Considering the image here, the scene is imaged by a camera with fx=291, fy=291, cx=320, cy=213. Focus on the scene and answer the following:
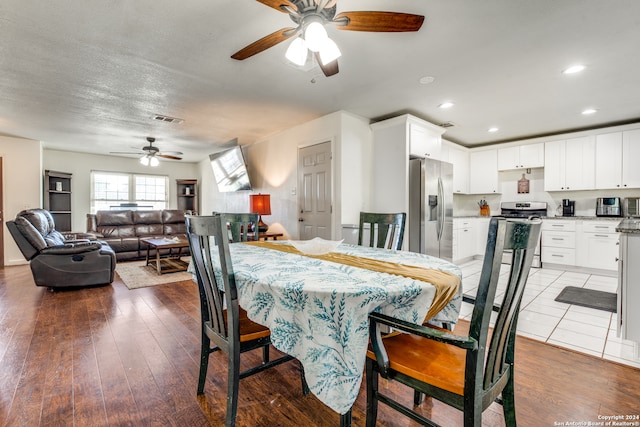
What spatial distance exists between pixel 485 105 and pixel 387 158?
138 centimetres

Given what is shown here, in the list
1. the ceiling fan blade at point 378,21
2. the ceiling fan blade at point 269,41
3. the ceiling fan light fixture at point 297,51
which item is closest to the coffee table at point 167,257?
the ceiling fan blade at point 269,41

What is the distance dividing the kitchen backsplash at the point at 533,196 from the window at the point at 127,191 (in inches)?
302

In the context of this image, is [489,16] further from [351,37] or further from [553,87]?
[553,87]

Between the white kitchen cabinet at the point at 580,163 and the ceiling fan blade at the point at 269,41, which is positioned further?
the white kitchen cabinet at the point at 580,163

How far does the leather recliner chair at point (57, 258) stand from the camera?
3.54 meters

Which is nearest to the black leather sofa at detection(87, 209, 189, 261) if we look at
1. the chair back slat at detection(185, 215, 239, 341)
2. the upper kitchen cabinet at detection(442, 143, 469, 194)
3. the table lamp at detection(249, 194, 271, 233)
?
the table lamp at detection(249, 194, 271, 233)

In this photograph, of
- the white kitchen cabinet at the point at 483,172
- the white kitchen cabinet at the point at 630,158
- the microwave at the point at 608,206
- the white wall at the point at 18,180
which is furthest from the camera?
the white kitchen cabinet at the point at 483,172

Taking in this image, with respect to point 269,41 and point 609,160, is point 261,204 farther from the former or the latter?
point 609,160

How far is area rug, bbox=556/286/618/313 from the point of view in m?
3.03

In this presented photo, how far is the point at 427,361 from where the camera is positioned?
1.10m

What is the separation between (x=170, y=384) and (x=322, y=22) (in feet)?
7.36

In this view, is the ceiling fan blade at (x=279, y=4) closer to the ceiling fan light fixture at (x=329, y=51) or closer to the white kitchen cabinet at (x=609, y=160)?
the ceiling fan light fixture at (x=329, y=51)

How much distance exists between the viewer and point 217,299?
139 centimetres

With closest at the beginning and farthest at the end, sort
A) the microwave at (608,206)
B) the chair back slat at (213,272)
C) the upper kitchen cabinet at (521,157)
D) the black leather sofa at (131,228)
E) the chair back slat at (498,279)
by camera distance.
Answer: the chair back slat at (498,279) < the chair back slat at (213,272) < the microwave at (608,206) < the upper kitchen cabinet at (521,157) < the black leather sofa at (131,228)
